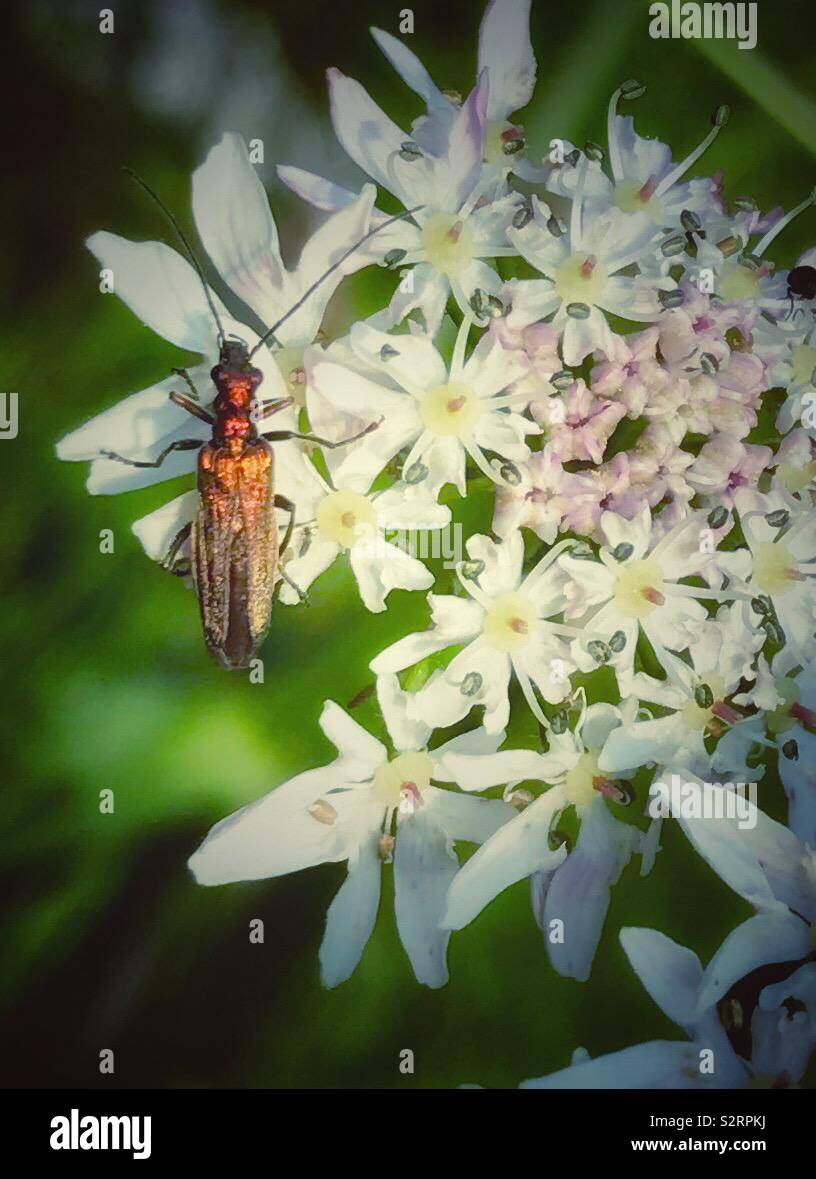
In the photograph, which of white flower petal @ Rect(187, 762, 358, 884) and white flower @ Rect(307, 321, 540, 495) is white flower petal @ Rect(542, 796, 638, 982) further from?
white flower @ Rect(307, 321, 540, 495)

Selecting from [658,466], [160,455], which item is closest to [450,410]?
[658,466]

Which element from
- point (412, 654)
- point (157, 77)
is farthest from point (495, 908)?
point (157, 77)

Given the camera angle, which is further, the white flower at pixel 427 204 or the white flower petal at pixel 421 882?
the white flower petal at pixel 421 882

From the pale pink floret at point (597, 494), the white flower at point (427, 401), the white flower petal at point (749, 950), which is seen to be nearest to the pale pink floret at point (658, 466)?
the pale pink floret at point (597, 494)

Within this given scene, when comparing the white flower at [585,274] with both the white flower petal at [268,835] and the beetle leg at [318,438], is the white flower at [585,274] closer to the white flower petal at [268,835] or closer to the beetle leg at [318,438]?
the beetle leg at [318,438]

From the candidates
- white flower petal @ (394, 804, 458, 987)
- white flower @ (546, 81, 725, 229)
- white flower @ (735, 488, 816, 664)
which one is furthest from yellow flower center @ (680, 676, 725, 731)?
white flower @ (546, 81, 725, 229)
